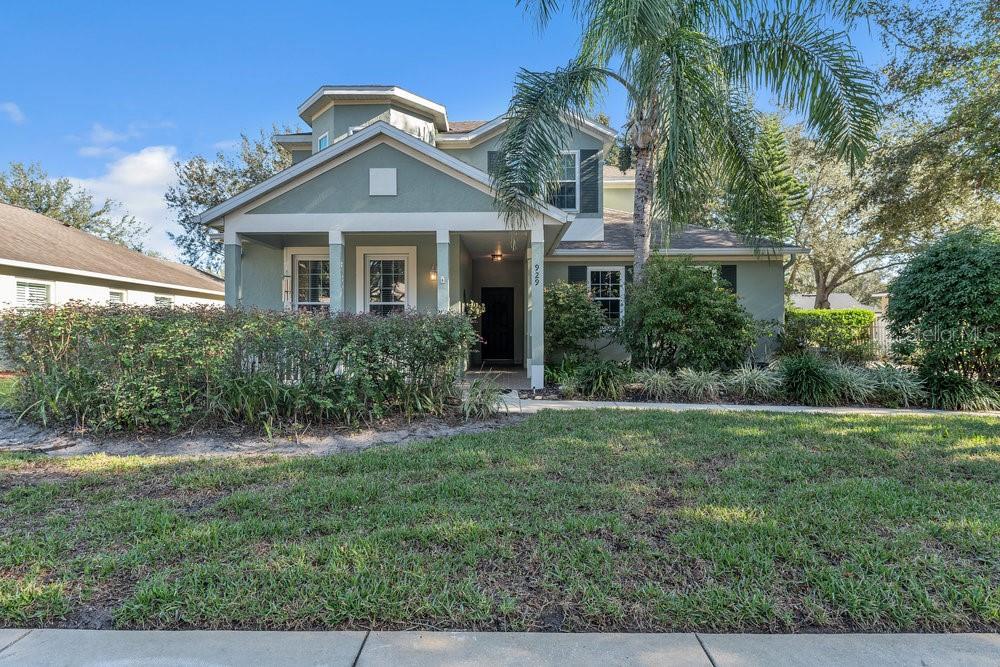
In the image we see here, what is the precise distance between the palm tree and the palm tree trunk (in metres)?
0.03

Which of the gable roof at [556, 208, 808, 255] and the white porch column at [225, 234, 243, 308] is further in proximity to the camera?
the gable roof at [556, 208, 808, 255]

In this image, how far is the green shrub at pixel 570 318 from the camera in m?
10.8

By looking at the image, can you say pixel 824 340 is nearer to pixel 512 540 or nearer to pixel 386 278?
pixel 386 278

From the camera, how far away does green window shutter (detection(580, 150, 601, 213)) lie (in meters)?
12.8

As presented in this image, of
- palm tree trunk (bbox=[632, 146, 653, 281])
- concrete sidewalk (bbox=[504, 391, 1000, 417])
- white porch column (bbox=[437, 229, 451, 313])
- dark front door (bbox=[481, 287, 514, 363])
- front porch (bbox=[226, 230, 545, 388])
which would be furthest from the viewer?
dark front door (bbox=[481, 287, 514, 363])

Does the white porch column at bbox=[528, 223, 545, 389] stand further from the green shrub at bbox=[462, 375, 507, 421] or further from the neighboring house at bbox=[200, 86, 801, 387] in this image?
the green shrub at bbox=[462, 375, 507, 421]

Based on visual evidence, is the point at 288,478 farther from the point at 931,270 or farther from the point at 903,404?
the point at 931,270

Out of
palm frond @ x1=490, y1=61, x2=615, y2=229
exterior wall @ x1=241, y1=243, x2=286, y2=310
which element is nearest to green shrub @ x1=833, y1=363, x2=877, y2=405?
palm frond @ x1=490, y1=61, x2=615, y2=229

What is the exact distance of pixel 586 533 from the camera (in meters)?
3.12

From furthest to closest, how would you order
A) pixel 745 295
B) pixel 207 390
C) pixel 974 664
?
pixel 745 295, pixel 207 390, pixel 974 664

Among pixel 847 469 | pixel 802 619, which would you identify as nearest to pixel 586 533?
pixel 802 619

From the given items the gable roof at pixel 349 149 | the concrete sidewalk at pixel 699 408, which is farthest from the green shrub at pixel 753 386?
the gable roof at pixel 349 149

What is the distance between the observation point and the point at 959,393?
26.0 feet

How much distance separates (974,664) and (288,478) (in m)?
4.44
